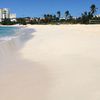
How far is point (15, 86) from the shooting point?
5.76 meters

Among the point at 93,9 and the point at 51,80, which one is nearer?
the point at 51,80

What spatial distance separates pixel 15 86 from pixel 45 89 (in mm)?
668

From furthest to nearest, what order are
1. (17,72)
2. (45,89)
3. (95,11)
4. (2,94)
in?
(95,11) → (17,72) → (45,89) → (2,94)

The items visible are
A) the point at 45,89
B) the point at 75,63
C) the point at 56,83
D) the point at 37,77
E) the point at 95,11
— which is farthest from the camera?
the point at 95,11

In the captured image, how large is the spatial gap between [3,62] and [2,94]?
382 cm

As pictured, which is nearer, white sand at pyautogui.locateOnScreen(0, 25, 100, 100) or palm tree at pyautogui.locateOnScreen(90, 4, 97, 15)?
white sand at pyautogui.locateOnScreen(0, 25, 100, 100)

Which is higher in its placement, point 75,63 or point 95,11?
point 95,11

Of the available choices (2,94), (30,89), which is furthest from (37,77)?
(2,94)

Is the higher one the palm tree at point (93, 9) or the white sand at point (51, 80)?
the palm tree at point (93, 9)

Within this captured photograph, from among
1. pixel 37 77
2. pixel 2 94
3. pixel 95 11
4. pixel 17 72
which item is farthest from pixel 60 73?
pixel 95 11

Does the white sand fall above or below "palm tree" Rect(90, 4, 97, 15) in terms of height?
below

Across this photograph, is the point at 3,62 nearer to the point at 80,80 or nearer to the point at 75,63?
the point at 75,63

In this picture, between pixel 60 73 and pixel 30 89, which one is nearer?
pixel 30 89

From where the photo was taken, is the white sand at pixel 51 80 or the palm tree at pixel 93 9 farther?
the palm tree at pixel 93 9
